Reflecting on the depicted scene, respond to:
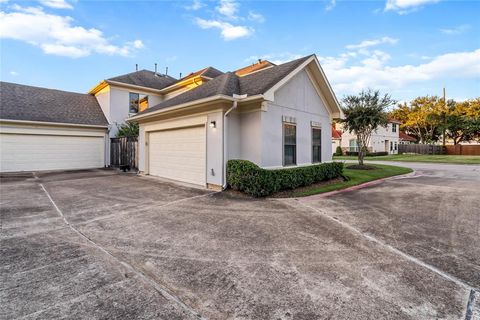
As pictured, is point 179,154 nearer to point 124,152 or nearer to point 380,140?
point 124,152

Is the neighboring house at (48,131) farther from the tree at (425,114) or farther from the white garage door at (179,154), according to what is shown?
the tree at (425,114)

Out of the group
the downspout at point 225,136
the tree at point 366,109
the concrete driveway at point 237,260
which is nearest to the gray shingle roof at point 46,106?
the concrete driveway at point 237,260

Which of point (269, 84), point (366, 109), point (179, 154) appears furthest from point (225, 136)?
point (366, 109)

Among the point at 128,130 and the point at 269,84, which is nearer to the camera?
the point at 269,84

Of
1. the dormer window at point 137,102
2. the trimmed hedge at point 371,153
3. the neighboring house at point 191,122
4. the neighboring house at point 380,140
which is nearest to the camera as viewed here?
the neighboring house at point 191,122

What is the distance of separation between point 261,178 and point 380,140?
1293 inches

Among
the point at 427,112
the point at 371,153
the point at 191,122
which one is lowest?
the point at 371,153

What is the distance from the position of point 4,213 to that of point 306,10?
14659 millimetres

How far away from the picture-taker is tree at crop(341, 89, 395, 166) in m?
15.6

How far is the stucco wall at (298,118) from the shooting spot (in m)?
9.07

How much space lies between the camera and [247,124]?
922 centimetres

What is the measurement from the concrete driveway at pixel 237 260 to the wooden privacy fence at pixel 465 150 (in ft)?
120

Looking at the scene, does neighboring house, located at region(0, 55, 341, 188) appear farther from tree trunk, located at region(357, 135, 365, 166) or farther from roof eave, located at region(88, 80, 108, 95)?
tree trunk, located at region(357, 135, 365, 166)

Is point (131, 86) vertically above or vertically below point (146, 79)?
below
